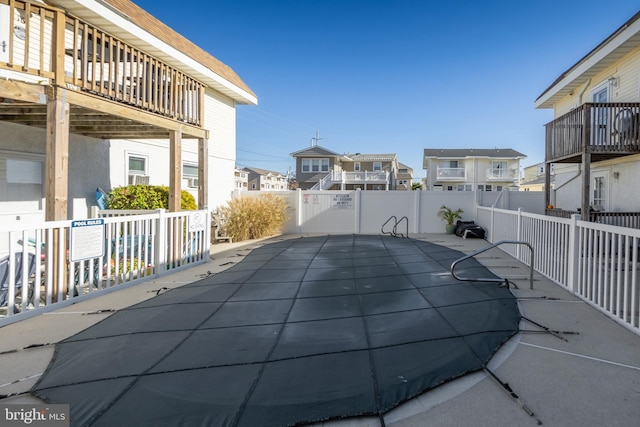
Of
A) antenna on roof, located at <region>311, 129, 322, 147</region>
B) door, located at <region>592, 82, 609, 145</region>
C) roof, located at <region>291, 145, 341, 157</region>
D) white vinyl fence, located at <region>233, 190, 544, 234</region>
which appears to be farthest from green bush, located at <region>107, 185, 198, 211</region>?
antenna on roof, located at <region>311, 129, 322, 147</region>

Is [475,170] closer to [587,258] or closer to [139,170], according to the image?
[587,258]

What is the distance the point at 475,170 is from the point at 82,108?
3376 centimetres

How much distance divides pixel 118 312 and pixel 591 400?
457 centimetres

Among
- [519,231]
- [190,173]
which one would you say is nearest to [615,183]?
[519,231]

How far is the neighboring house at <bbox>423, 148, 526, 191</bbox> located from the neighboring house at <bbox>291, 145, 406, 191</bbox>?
4744 millimetres

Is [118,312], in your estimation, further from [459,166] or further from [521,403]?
[459,166]

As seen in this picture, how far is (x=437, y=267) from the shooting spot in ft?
20.8

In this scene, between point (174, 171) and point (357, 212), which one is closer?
point (174, 171)

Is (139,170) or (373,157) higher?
(373,157)

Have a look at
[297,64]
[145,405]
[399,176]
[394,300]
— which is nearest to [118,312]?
[145,405]

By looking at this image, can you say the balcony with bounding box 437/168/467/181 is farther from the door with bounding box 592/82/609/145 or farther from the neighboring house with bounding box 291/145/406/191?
the door with bounding box 592/82/609/145

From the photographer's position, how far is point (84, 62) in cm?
504

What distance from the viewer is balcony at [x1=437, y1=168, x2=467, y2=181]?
3303 cm

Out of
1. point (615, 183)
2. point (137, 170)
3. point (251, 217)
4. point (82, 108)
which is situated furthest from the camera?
point (251, 217)
